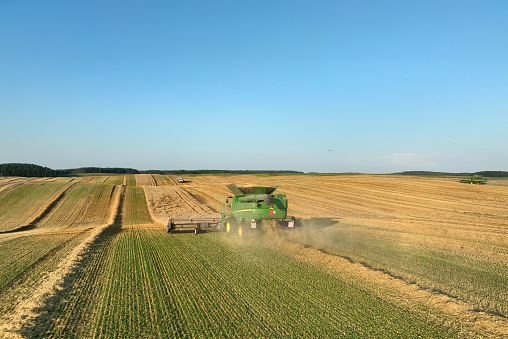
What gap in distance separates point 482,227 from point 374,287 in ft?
48.3

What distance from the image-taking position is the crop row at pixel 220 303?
6551 millimetres

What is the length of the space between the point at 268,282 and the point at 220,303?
6.76 ft

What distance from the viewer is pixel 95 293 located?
8844 mm

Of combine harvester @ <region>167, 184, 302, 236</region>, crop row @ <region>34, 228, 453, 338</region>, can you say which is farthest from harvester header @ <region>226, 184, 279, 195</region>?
crop row @ <region>34, 228, 453, 338</region>

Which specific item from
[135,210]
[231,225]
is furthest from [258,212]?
[135,210]

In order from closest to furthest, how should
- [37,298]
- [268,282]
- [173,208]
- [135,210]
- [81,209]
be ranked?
[37,298]
[268,282]
[81,209]
[135,210]
[173,208]

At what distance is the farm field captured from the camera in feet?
22.2

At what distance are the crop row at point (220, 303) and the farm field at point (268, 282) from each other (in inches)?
1.5

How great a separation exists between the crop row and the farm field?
0.13 feet

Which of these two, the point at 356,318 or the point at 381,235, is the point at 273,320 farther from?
the point at 381,235

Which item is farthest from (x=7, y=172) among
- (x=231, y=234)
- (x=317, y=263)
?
(x=317, y=263)

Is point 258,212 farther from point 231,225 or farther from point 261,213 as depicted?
point 231,225

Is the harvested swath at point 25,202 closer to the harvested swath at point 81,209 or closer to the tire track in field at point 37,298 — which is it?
the harvested swath at point 81,209

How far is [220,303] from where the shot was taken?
7938 millimetres
